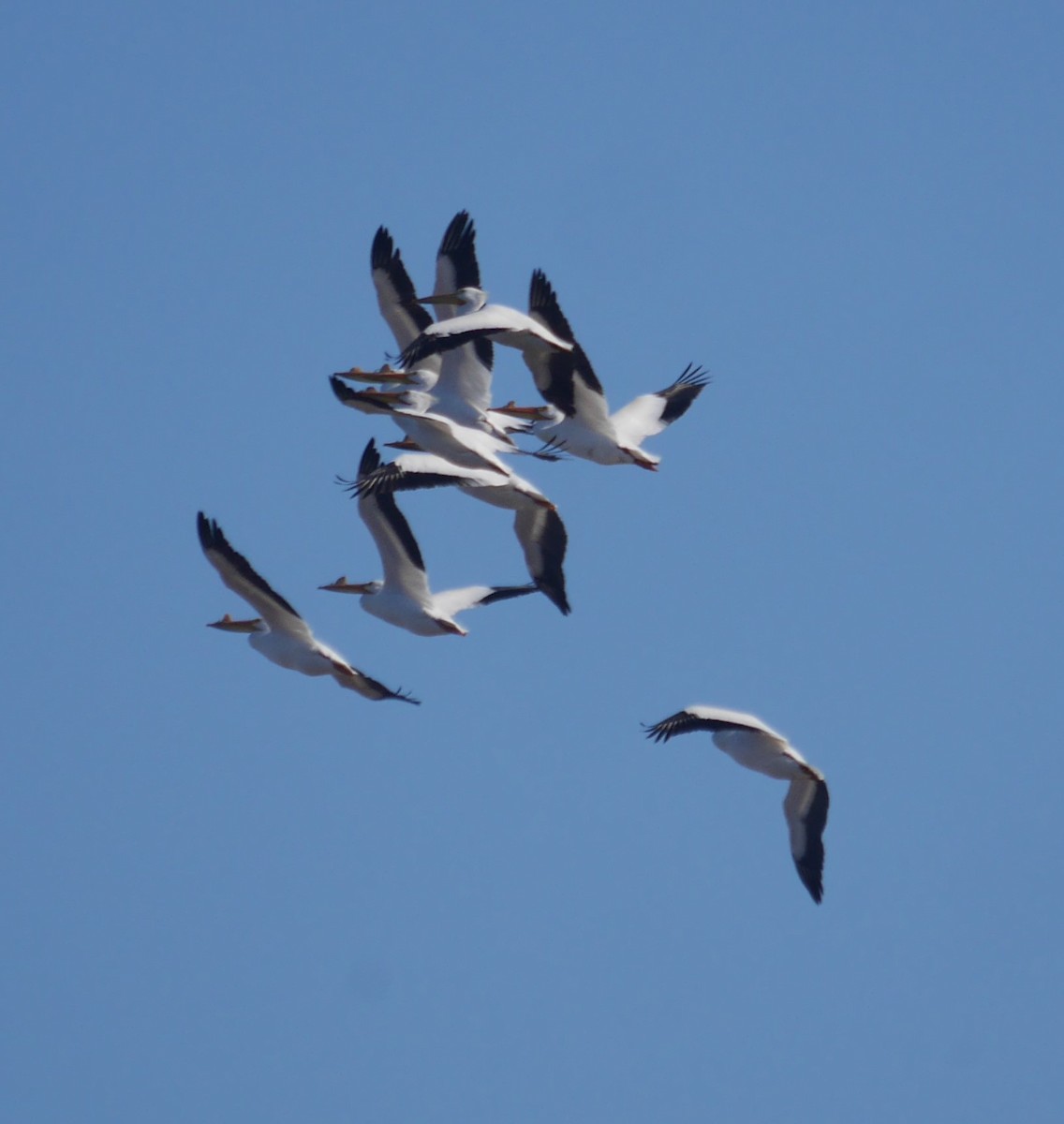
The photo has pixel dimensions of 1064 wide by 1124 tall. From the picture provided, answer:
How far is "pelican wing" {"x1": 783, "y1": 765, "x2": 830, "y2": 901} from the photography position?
57.1 ft

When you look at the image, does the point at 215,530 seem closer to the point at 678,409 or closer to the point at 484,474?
the point at 484,474

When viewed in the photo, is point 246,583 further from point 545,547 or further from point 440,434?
point 545,547

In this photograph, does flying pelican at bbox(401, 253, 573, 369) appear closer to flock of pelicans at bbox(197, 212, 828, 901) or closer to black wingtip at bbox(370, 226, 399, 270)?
flock of pelicans at bbox(197, 212, 828, 901)

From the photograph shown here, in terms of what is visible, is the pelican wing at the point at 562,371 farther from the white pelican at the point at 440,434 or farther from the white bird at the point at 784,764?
the white bird at the point at 784,764

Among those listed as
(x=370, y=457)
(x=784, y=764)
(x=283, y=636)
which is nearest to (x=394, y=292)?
(x=370, y=457)

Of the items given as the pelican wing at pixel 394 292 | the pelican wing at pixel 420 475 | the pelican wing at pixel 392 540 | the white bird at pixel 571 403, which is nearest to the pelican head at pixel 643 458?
the white bird at pixel 571 403

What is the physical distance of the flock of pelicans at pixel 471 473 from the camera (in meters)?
16.4

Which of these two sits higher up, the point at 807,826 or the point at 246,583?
the point at 246,583

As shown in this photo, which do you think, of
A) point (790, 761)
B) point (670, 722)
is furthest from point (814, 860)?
point (670, 722)

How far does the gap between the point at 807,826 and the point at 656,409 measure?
14.0 feet

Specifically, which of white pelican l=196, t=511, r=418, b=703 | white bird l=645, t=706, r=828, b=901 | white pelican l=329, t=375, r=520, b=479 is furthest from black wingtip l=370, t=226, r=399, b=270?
white bird l=645, t=706, r=828, b=901

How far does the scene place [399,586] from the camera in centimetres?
1827

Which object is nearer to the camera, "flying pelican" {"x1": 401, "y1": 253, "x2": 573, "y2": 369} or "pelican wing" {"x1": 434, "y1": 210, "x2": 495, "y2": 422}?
"flying pelican" {"x1": 401, "y1": 253, "x2": 573, "y2": 369}

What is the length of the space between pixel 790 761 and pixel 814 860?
1346 millimetres
